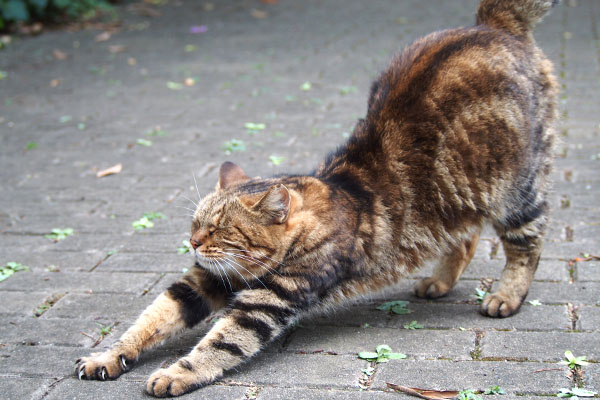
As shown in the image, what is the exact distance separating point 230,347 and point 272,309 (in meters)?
0.27

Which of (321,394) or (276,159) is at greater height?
(321,394)

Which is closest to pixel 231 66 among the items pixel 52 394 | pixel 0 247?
pixel 0 247

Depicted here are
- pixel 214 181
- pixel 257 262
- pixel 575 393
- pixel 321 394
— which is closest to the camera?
pixel 575 393

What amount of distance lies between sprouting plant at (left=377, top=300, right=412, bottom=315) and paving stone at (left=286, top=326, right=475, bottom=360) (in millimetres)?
237

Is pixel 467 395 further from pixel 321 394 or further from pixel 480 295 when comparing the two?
pixel 480 295

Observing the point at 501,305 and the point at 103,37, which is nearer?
the point at 501,305

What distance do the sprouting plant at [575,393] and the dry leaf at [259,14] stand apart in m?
10.6

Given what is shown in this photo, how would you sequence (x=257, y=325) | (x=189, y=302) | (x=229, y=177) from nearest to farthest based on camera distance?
1. (x=257, y=325)
2. (x=189, y=302)
3. (x=229, y=177)

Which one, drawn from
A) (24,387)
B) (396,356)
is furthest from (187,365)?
(396,356)

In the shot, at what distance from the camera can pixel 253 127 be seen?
702 centimetres

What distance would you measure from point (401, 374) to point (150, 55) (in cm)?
812

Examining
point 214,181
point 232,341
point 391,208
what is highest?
point 391,208

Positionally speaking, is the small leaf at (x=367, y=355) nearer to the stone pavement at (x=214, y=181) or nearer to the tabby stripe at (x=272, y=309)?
the stone pavement at (x=214, y=181)

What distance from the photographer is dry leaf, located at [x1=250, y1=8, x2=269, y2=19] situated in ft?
41.1
